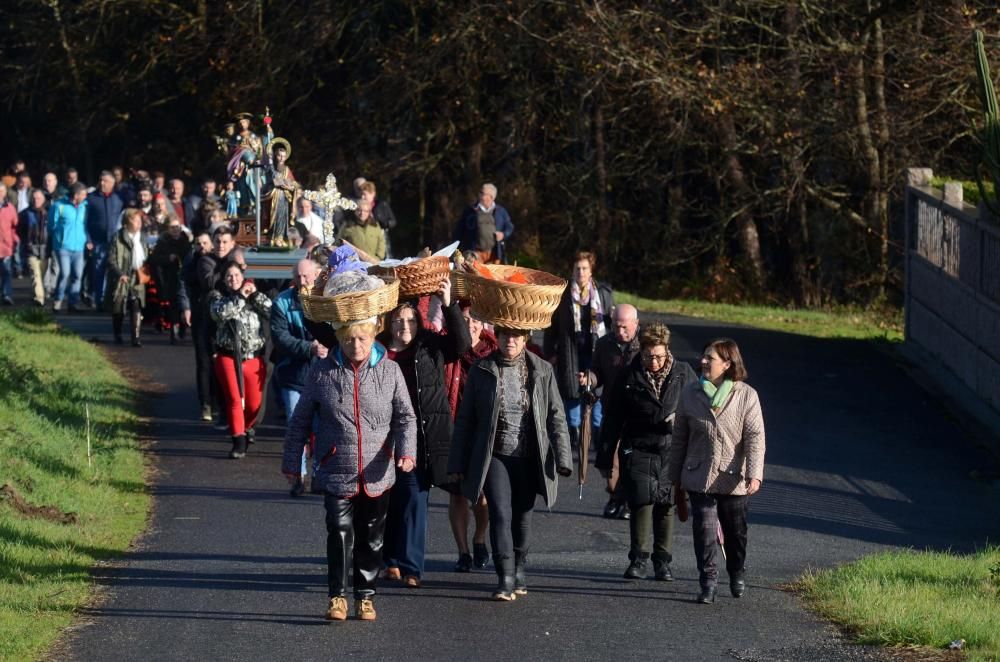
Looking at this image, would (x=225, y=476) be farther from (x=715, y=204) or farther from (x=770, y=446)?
(x=715, y=204)

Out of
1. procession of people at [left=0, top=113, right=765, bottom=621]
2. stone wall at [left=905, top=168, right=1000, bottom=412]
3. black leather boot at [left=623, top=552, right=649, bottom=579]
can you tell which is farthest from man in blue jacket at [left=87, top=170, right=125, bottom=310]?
black leather boot at [left=623, top=552, right=649, bottom=579]

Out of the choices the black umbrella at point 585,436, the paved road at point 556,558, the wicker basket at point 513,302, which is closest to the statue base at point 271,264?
the paved road at point 556,558

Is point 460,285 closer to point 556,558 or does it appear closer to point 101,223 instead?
point 556,558

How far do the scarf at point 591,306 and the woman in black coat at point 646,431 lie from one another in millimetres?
3111

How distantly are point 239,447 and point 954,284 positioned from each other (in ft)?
26.9

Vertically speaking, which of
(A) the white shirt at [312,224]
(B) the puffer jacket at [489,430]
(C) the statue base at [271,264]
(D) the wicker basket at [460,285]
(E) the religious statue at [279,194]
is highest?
(E) the religious statue at [279,194]

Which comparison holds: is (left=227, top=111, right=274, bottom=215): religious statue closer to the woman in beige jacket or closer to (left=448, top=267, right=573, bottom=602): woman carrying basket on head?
(left=448, top=267, right=573, bottom=602): woman carrying basket on head

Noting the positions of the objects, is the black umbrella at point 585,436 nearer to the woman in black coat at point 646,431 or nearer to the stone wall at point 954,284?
the woman in black coat at point 646,431

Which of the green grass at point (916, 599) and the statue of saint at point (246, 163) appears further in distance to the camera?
the statue of saint at point (246, 163)

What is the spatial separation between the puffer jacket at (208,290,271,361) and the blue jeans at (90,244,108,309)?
31.9 ft

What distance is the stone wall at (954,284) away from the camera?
617 inches

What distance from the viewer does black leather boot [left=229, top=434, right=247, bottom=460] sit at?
1302 centimetres

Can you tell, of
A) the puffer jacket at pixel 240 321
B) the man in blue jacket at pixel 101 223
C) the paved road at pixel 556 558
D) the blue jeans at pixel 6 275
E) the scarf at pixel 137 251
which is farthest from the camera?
the blue jeans at pixel 6 275

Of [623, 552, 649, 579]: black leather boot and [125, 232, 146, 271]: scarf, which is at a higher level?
[125, 232, 146, 271]: scarf
